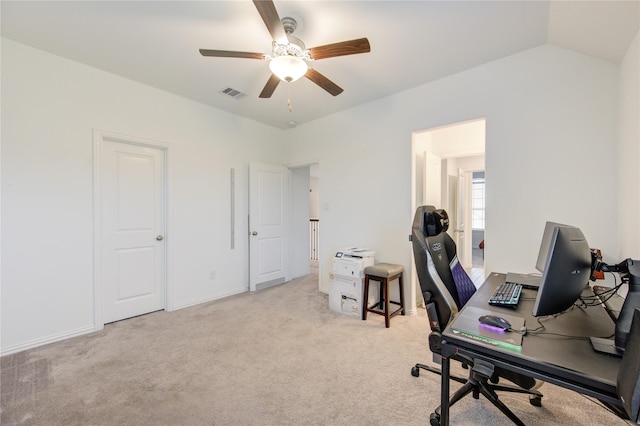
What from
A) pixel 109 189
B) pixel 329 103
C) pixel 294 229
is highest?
pixel 329 103

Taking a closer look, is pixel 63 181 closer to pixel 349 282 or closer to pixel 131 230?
pixel 131 230

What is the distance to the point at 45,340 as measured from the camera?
2543 millimetres

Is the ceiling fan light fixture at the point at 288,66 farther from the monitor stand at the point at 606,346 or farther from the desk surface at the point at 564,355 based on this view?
the monitor stand at the point at 606,346

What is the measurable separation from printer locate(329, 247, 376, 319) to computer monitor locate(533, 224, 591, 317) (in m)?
2.16

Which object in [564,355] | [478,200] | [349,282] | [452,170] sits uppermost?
[452,170]

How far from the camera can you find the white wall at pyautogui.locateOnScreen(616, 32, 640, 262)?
1.65 m

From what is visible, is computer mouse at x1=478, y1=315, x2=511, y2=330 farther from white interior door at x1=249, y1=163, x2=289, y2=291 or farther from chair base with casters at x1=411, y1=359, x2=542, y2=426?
white interior door at x1=249, y1=163, x2=289, y2=291

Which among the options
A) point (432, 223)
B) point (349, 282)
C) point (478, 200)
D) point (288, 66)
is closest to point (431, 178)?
point (349, 282)

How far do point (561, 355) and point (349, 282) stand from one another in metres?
2.37

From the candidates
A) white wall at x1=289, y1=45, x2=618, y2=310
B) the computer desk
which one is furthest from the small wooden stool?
the computer desk

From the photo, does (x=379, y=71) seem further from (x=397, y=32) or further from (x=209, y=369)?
(x=209, y=369)

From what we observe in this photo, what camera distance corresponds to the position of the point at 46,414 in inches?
66.3

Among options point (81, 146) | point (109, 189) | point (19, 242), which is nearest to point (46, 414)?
point (19, 242)

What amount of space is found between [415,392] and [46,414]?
2397 mm
